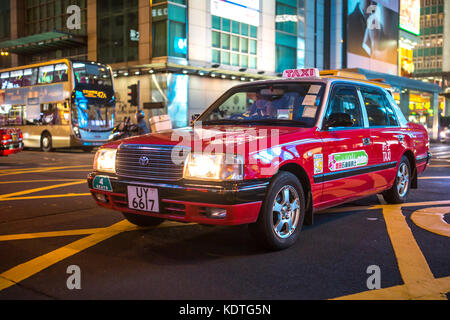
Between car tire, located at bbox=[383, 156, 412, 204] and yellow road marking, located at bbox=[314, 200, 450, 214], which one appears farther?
car tire, located at bbox=[383, 156, 412, 204]

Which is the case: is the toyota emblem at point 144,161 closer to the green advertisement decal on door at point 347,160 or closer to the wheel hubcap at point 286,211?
the wheel hubcap at point 286,211

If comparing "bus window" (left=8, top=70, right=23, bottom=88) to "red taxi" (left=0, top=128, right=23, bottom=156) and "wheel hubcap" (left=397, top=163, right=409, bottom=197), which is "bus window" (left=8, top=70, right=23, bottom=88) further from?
"wheel hubcap" (left=397, top=163, right=409, bottom=197)

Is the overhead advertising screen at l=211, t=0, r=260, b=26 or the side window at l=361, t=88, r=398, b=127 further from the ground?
the overhead advertising screen at l=211, t=0, r=260, b=26

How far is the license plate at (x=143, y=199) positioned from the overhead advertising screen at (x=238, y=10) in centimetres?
2498

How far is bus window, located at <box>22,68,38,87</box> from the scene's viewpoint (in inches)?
814


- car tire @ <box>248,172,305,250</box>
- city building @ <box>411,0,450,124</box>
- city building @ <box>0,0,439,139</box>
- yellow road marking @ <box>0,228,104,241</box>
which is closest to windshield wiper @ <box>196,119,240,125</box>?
car tire @ <box>248,172,305,250</box>

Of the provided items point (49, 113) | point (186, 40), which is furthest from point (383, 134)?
point (186, 40)

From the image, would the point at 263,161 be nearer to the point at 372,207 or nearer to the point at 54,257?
the point at 54,257

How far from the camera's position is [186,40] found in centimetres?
2598

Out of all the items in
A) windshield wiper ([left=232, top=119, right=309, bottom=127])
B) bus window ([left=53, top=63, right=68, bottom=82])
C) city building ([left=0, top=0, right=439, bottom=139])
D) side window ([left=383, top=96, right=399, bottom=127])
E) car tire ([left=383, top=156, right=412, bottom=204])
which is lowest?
car tire ([left=383, top=156, right=412, bottom=204])

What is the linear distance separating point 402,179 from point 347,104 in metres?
1.83

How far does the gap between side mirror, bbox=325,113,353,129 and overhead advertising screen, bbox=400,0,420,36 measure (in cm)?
4858
